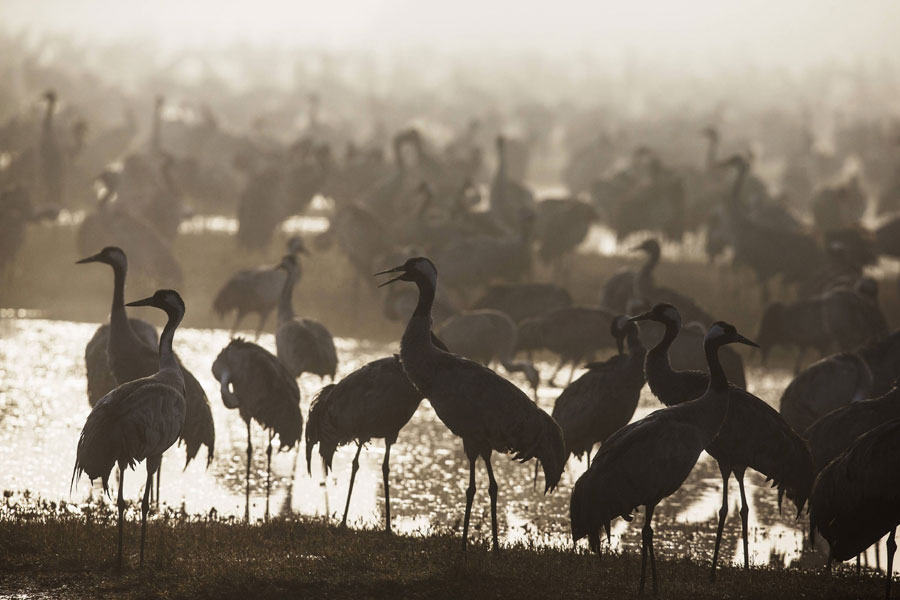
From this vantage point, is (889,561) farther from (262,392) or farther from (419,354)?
(262,392)

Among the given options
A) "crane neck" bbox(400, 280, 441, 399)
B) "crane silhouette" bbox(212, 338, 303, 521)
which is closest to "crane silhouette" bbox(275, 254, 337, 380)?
"crane silhouette" bbox(212, 338, 303, 521)

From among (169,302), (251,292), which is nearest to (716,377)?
(169,302)

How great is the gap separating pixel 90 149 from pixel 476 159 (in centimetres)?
917

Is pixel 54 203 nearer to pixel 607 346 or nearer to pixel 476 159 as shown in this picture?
pixel 476 159

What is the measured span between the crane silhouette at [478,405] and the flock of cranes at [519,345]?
0.05 ft

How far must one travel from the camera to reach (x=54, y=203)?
24.7m

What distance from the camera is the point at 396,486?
11.1 metres

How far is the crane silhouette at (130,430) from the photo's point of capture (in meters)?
8.11

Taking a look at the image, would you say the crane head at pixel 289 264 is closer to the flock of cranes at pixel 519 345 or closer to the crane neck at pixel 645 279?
the flock of cranes at pixel 519 345

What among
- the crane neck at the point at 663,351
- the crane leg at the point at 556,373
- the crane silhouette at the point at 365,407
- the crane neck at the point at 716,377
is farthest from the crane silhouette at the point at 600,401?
the crane leg at the point at 556,373

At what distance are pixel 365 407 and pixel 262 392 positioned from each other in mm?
1211

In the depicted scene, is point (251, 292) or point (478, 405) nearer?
point (478, 405)

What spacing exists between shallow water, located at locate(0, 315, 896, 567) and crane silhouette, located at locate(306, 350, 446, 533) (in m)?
0.68

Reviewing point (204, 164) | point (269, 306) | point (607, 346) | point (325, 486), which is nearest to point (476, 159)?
point (204, 164)
